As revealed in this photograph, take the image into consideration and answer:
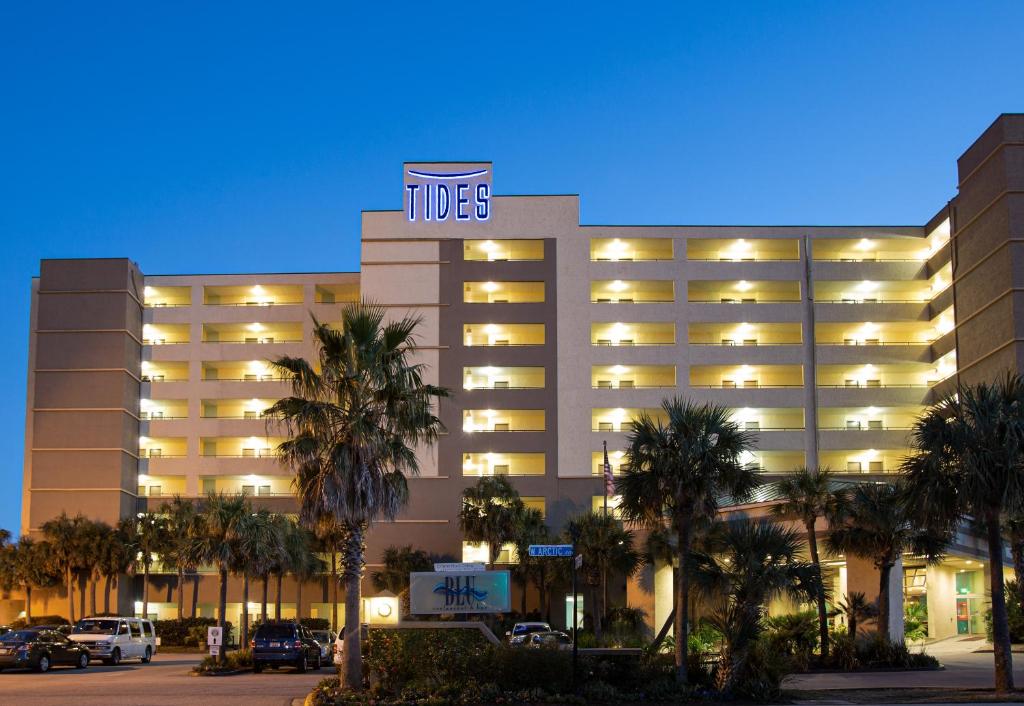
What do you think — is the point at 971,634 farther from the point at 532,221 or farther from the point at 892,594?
the point at 532,221

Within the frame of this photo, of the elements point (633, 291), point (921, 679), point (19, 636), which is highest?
point (633, 291)

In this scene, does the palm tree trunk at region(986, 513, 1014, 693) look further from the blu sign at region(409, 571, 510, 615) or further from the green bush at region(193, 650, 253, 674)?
the green bush at region(193, 650, 253, 674)

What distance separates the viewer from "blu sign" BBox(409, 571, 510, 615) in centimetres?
2820

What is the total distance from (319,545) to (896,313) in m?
42.6

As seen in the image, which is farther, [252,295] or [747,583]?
[252,295]

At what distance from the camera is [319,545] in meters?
74.0

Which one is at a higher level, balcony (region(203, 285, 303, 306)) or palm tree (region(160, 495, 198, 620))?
balcony (region(203, 285, 303, 306))

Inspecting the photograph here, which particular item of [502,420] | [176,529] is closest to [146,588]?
[176,529]

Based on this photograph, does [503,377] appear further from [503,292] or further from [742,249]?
[742,249]

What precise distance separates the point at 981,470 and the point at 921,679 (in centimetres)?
912

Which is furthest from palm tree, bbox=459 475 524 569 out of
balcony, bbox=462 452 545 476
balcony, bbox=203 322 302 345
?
balcony, bbox=203 322 302 345

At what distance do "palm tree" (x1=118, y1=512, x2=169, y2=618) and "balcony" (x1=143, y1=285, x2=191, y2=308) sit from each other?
17809 millimetres

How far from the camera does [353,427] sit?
92.6 ft

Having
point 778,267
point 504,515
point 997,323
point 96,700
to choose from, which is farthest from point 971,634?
point 96,700
